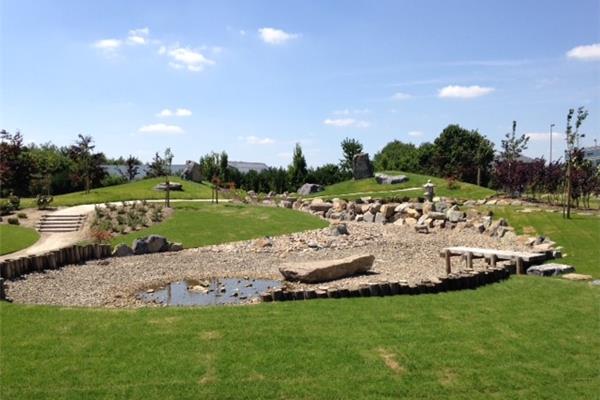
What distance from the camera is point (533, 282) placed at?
44.4ft

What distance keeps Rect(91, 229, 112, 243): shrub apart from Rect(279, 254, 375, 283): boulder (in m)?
10.9

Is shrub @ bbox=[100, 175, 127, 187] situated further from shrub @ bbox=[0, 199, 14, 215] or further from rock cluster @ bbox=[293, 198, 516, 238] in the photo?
rock cluster @ bbox=[293, 198, 516, 238]

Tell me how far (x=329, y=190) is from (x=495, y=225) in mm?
24348

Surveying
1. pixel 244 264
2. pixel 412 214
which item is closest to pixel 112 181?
pixel 412 214

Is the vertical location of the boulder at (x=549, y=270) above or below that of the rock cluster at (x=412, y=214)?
below

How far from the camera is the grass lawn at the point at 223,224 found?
2422 centimetres

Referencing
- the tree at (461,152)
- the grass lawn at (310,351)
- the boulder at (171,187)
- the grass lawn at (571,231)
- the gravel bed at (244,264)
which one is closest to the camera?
the grass lawn at (310,351)

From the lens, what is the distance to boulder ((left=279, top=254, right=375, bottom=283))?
1588 cm

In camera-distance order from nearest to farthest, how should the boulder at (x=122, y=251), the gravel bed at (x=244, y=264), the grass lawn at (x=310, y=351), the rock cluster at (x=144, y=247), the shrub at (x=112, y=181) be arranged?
the grass lawn at (x=310, y=351) → the gravel bed at (x=244, y=264) → the boulder at (x=122, y=251) → the rock cluster at (x=144, y=247) → the shrub at (x=112, y=181)

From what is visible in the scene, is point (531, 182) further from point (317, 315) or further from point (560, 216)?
point (317, 315)

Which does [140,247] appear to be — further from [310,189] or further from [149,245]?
[310,189]

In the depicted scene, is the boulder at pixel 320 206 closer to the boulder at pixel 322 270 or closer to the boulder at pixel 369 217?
the boulder at pixel 369 217

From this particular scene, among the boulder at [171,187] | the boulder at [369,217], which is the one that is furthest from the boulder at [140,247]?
the boulder at [171,187]

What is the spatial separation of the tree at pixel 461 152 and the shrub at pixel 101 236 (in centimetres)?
4027
